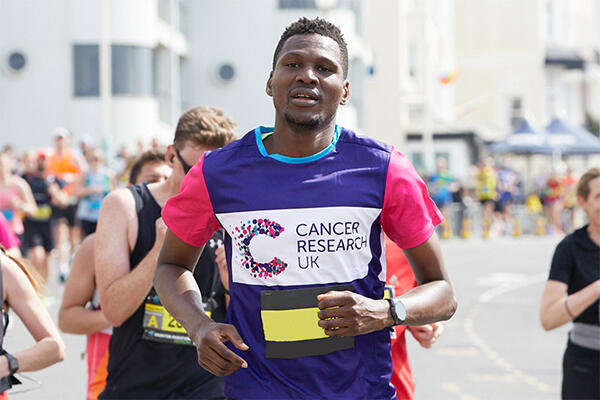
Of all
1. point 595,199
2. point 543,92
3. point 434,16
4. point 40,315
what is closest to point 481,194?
point 595,199

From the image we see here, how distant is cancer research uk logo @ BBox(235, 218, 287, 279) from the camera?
10.5ft

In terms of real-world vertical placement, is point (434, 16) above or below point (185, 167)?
above

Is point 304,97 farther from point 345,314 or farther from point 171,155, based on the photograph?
point 171,155

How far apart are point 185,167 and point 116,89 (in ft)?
93.4

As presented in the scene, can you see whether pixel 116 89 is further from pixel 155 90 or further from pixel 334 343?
pixel 334 343

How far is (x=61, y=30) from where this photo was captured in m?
31.8

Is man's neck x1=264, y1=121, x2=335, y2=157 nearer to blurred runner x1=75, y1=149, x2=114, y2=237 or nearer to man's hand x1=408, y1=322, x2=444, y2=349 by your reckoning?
man's hand x1=408, y1=322, x2=444, y2=349

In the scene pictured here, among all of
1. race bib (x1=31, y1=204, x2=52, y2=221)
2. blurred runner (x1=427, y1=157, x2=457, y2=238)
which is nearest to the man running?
race bib (x1=31, y1=204, x2=52, y2=221)

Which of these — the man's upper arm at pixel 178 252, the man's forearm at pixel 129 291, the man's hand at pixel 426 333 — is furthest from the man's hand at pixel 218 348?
the man's hand at pixel 426 333

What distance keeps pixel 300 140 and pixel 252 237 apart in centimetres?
31

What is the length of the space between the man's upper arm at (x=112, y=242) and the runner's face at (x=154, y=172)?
0.82 metres

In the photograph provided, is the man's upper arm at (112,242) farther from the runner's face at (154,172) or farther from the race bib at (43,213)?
the race bib at (43,213)

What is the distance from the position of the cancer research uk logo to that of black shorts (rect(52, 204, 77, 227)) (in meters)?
12.9

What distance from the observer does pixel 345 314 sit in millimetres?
2924
